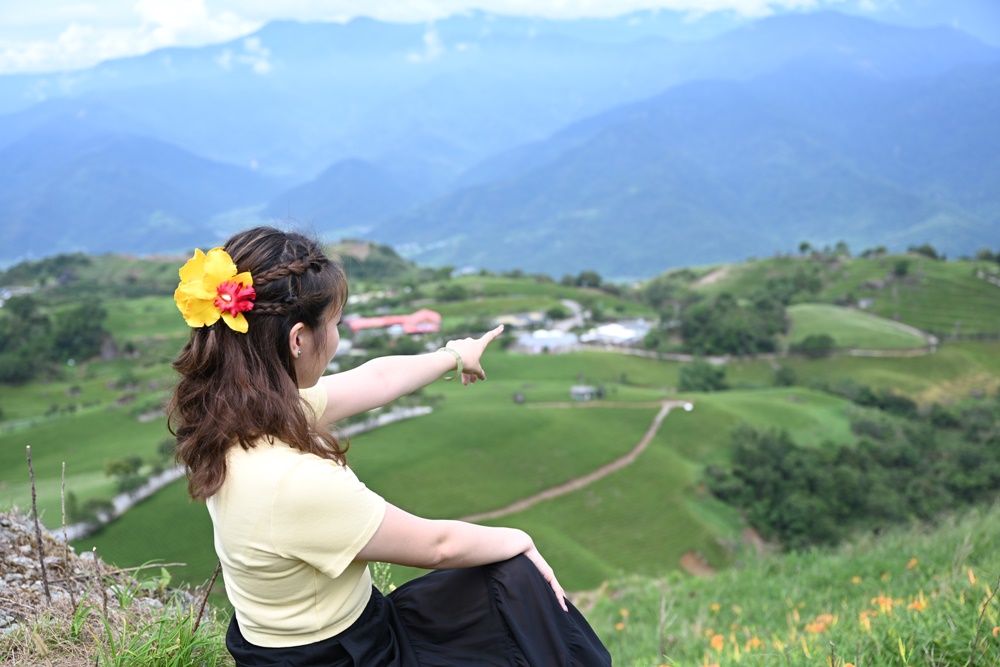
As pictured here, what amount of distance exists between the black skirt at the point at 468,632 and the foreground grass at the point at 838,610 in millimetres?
956

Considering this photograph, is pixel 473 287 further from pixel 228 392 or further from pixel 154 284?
pixel 228 392

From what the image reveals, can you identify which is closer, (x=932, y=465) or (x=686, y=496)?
A: (x=686, y=496)

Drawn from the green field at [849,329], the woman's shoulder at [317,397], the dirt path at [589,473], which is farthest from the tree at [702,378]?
the woman's shoulder at [317,397]

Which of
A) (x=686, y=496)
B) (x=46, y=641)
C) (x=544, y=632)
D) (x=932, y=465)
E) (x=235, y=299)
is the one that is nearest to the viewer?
(x=235, y=299)

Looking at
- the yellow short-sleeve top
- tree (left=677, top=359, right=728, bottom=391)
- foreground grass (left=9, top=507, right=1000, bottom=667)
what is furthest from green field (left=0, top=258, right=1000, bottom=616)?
the yellow short-sleeve top

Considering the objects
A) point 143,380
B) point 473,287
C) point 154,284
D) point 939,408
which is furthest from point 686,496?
A: point 154,284

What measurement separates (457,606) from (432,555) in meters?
0.42

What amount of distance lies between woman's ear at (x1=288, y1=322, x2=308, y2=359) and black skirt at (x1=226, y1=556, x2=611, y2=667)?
83 cm

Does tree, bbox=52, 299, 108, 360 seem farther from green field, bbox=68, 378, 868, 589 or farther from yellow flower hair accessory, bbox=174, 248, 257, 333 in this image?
yellow flower hair accessory, bbox=174, 248, 257, 333

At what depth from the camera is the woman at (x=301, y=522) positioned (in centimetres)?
184

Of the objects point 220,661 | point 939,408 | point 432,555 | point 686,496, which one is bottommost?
point 939,408

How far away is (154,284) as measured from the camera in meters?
92.4

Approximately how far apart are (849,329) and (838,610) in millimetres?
65824

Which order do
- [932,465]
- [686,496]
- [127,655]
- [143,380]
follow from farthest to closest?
[143,380], [932,465], [686,496], [127,655]
